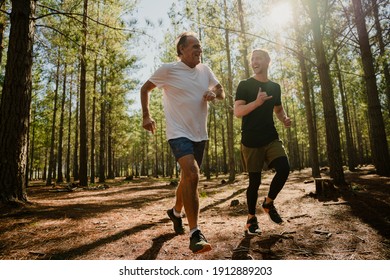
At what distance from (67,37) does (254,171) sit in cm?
553

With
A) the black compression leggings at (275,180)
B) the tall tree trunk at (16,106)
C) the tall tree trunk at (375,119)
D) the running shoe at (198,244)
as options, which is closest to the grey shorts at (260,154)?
the black compression leggings at (275,180)

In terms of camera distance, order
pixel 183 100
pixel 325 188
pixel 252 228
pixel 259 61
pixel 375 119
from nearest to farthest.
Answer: pixel 183 100, pixel 252 228, pixel 259 61, pixel 325 188, pixel 375 119

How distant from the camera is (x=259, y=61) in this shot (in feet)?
11.7

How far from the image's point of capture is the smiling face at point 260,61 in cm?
357

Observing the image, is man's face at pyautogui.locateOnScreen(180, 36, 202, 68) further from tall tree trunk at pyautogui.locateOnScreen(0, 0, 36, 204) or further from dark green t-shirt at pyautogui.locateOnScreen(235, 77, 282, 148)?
tall tree trunk at pyautogui.locateOnScreen(0, 0, 36, 204)

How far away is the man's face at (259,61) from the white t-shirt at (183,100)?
31.1 inches

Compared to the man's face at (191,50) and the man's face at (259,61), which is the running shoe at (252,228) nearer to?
the man's face at (259,61)

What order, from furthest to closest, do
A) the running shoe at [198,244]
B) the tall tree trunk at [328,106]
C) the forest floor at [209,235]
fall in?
the tall tree trunk at [328,106], the forest floor at [209,235], the running shoe at [198,244]

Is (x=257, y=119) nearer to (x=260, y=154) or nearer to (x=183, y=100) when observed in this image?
(x=260, y=154)

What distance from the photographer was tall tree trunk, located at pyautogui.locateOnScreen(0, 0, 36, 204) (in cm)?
504

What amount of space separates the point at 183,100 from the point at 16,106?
12.6 ft

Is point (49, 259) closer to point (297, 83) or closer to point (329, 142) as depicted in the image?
point (329, 142)

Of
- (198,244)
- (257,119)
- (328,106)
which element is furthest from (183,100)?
(328,106)
